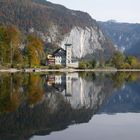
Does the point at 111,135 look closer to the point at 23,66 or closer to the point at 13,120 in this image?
the point at 13,120

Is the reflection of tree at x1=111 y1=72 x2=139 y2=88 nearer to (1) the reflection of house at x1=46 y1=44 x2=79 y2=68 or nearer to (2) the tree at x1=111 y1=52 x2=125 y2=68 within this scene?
(1) the reflection of house at x1=46 y1=44 x2=79 y2=68

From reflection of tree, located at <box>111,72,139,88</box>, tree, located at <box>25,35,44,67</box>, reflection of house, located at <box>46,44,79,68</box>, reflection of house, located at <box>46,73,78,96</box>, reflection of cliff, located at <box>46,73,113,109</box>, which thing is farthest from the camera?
reflection of house, located at <box>46,44,79,68</box>

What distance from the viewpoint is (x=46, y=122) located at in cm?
1847

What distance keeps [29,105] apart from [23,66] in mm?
69638

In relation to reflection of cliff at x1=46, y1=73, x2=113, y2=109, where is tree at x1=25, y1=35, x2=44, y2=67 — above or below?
above

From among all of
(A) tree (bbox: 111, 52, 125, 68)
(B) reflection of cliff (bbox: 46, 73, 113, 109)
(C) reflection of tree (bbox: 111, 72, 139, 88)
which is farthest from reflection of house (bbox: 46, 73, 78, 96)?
(A) tree (bbox: 111, 52, 125, 68)

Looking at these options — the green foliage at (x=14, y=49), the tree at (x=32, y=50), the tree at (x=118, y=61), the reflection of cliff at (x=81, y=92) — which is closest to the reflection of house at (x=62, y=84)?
the reflection of cliff at (x=81, y=92)

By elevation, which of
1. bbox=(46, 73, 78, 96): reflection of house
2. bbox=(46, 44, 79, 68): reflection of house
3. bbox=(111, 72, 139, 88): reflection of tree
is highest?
bbox=(46, 44, 79, 68): reflection of house

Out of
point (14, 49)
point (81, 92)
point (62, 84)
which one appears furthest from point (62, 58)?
point (81, 92)

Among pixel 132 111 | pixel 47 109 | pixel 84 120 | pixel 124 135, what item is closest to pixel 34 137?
pixel 124 135

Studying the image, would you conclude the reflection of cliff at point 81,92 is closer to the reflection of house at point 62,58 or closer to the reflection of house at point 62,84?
the reflection of house at point 62,84

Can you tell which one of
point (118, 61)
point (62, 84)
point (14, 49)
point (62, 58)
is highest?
point (14, 49)

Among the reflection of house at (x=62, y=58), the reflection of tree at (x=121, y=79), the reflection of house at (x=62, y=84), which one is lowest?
the reflection of tree at (x=121, y=79)

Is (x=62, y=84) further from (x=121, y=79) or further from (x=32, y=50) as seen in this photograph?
(x=32, y=50)
